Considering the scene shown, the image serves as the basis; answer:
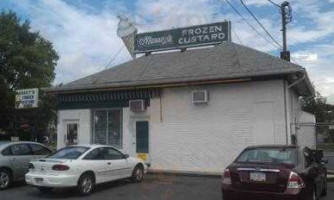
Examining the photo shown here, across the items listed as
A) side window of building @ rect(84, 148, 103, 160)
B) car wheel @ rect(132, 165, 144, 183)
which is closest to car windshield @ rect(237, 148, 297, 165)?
side window of building @ rect(84, 148, 103, 160)

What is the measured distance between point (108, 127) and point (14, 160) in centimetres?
638

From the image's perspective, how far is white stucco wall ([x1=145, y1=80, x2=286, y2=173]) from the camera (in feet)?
60.5

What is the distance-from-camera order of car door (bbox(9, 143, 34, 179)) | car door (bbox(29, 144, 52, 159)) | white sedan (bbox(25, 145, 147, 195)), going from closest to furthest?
white sedan (bbox(25, 145, 147, 195)) < car door (bbox(9, 143, 34, 179)) < car door (bbox(29, 144, 52, 159))

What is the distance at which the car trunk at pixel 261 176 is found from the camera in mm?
10195

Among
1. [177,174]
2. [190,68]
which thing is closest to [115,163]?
[177,174]

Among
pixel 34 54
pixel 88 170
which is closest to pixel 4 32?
pixel 34 54

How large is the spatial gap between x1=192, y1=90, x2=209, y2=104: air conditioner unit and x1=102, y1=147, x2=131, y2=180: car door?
445cm

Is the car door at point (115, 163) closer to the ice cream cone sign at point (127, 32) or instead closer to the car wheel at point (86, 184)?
the car wheel at point (86, 184)

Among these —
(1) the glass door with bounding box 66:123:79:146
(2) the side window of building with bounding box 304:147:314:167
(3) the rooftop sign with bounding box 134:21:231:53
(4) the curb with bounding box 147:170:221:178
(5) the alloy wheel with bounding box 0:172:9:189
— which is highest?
(3) the rooftop sign with bounding box 134:21:231:53

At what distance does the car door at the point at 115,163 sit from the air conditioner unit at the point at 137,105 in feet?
15.3

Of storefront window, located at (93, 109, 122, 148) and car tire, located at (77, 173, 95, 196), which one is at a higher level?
storefront window, located at (93, 109, 122, 148)

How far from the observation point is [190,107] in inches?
790

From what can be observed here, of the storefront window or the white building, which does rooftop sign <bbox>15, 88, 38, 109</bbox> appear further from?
the storefront window

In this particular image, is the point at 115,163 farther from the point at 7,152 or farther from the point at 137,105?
the point at 137,105
